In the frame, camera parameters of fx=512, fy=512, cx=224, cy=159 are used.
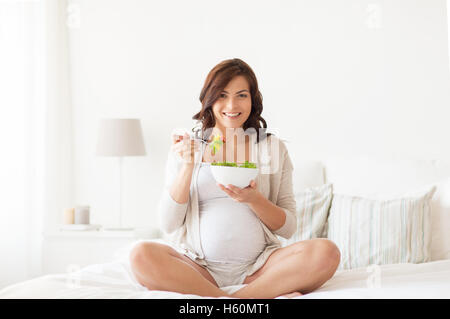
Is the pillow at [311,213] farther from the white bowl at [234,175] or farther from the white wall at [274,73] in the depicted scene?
the white bowl at [234,175]

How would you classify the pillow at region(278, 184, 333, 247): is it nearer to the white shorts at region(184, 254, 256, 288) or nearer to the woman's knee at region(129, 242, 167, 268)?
the white shorts at region(184, 254, 256, 288)

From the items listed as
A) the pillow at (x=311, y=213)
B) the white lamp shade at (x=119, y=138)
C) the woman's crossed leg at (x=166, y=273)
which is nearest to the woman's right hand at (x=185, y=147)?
the woman's crossed leg at (x=166, y=273)

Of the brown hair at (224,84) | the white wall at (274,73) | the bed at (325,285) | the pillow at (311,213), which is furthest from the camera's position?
the white wall at (274,73)

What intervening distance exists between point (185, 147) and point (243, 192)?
243 mm

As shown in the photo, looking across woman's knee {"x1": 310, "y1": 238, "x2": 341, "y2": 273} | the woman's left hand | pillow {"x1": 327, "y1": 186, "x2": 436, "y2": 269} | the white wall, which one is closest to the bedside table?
the white wall

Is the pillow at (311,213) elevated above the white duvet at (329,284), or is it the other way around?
the pillow at (311,213)

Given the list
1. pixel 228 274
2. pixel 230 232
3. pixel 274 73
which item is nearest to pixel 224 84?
pixel 230 232

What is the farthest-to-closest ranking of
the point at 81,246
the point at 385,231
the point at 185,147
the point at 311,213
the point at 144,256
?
the point at 81,246
the point at 311,213
the point at 385,231
the point at 185,147
the point at 144,256

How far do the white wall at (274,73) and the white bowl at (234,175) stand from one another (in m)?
1.29

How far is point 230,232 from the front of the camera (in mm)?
1668

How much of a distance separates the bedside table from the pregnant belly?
3.40 feet

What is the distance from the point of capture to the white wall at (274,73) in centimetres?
266

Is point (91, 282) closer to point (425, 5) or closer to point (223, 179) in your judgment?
point (223, 179)

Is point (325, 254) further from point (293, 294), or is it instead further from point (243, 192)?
point (243, 192)
